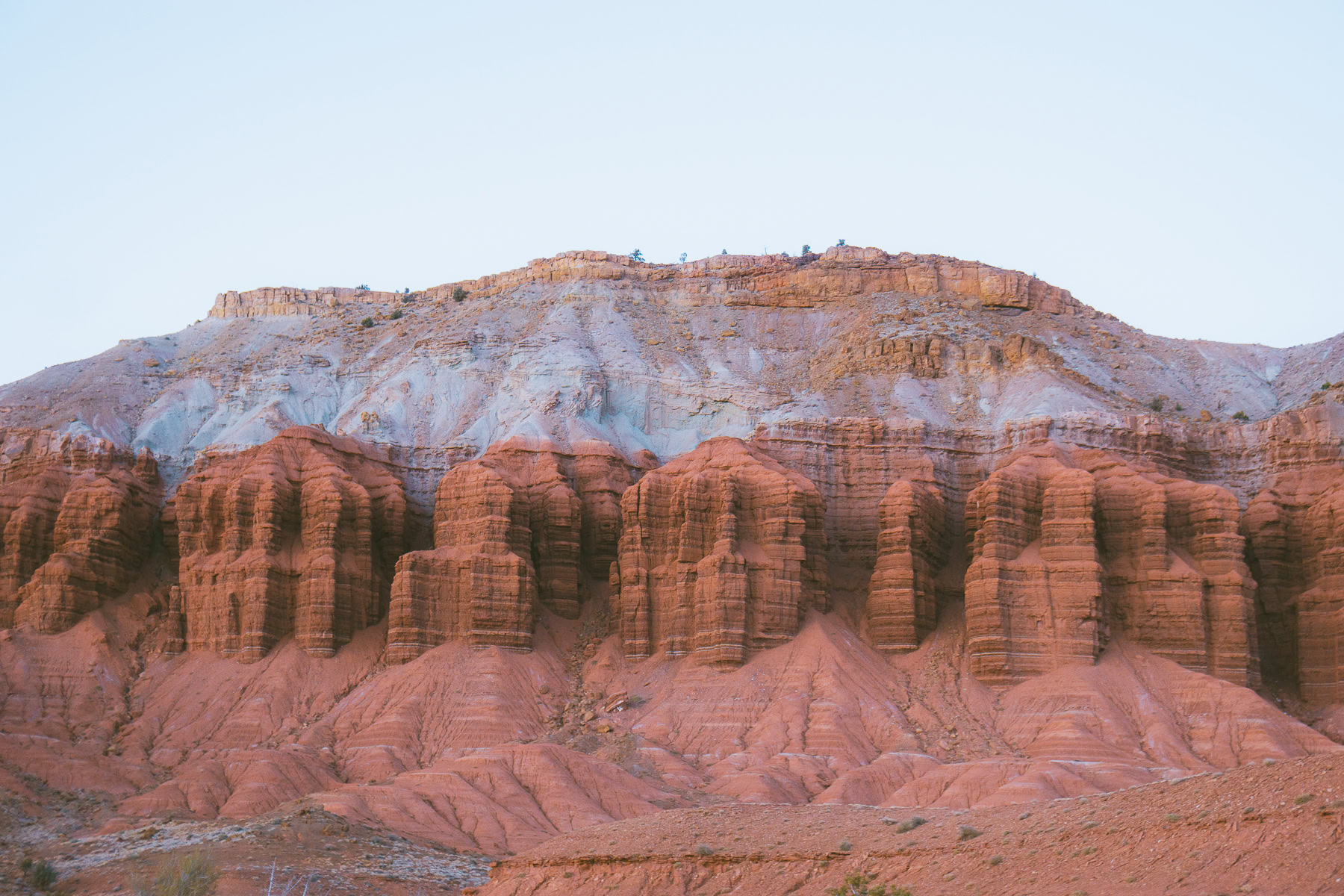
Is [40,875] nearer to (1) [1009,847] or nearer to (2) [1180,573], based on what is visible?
(1) [1009,847]

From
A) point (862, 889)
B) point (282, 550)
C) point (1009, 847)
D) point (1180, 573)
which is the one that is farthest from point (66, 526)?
point (1009, 847)

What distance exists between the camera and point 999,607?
232 feet

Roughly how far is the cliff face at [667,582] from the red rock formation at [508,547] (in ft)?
0.59

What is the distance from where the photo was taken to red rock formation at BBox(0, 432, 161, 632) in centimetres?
7931

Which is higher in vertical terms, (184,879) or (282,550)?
(282,550)

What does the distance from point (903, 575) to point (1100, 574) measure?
8.64 metres

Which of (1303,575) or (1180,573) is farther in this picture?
(1303,575)

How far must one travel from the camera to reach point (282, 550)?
79.7 m

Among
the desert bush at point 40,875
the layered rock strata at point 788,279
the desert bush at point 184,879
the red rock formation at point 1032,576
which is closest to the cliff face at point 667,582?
the red rock formation at point 1032,576

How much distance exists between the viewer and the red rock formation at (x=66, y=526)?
7931cm

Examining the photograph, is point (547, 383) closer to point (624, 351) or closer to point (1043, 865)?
point (624, 351)

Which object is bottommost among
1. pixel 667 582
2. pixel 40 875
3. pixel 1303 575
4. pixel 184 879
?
pixel 40 875

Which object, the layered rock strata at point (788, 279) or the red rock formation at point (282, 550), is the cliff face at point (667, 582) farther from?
the layered rock strata at point (788, 279)

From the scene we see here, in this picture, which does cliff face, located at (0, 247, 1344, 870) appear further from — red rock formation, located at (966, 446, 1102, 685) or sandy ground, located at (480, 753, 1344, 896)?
sandy ground, located at (480, 753, 1344, 896)
